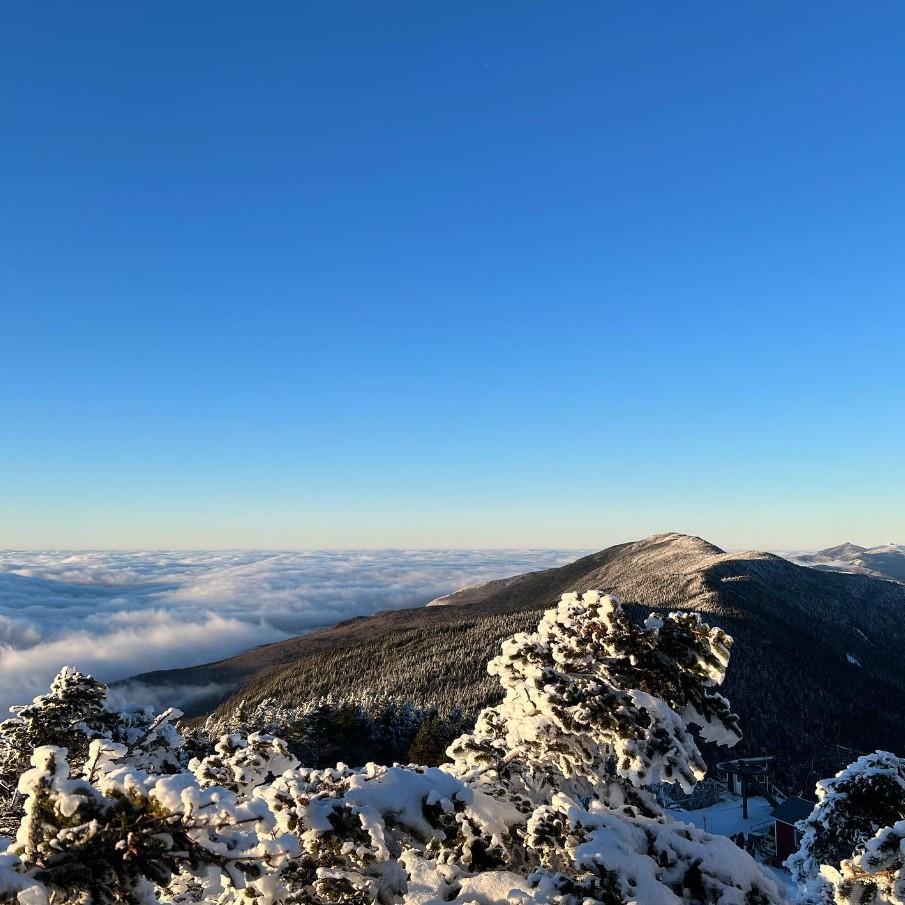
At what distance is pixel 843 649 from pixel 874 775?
6968 inches

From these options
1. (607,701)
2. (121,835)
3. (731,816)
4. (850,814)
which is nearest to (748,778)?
(731,816)

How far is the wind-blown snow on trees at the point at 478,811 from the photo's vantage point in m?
4.15

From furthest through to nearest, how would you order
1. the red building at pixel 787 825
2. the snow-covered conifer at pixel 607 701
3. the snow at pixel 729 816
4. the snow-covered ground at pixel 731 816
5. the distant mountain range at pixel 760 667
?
the distant mountain range at pixel 760 667
the snow at pixel 729 816
the snow-covered ground at pixel 731 816
the red building at pixel 787 825
the snow-covered conifer at pixel 607 701

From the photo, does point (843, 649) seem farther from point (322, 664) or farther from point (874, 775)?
point (874, 775)

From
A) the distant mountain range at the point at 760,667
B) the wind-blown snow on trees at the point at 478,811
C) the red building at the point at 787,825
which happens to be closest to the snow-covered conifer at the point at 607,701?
the wind-blown snow on trees at the point at 478,811

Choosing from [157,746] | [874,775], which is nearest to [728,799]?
[874,775]

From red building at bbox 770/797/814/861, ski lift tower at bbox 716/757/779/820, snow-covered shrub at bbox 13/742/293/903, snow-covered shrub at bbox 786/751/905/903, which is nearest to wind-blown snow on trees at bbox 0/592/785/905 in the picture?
snow-covered shrub at bbox 13/742/293/903

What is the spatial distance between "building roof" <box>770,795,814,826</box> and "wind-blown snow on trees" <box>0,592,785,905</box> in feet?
161

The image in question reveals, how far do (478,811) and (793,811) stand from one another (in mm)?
53093

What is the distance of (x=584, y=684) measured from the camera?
8570 millimetres

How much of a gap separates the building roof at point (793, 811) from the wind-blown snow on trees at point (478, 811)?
48988 millimetres

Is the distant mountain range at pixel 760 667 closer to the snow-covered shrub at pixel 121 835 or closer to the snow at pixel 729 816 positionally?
the snow at pixel 729 816

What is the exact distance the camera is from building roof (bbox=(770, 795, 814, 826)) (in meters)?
45.8

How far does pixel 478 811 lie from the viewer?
734 cm
